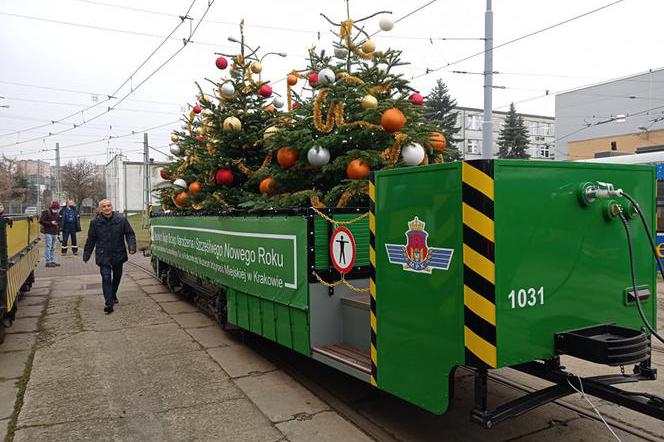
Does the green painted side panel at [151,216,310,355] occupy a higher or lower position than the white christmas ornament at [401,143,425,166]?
lower

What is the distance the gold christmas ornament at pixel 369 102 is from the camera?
19.4 feet

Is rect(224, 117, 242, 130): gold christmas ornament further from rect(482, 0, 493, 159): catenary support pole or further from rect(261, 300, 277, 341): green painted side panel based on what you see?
rect(482, 0, 493, 159): catenary support pole

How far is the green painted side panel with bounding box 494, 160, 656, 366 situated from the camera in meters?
3.13

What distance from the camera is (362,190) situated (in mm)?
5855

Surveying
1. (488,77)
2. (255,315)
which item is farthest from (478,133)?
(255,315)

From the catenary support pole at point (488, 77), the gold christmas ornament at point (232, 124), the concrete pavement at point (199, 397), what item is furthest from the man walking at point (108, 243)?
the catenary support pole at point (488, 77)

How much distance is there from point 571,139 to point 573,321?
48380mm

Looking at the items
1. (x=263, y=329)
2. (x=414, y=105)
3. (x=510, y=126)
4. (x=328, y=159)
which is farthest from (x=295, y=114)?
(x=510, y=126)

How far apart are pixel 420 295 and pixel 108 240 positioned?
7183 mm

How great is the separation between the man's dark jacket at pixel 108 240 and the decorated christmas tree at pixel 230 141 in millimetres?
1138

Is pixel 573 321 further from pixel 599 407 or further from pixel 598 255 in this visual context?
pixel 599 407

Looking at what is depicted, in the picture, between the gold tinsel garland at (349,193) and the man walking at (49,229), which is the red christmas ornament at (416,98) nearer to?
the gold tinsel garland at (349,193)

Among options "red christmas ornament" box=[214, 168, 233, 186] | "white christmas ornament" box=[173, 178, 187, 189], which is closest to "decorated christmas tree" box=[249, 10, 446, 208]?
"red christmas ornament" box=[214, 168, 233, 186]

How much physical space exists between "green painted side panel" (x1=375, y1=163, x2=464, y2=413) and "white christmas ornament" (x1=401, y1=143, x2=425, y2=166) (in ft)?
7.37
